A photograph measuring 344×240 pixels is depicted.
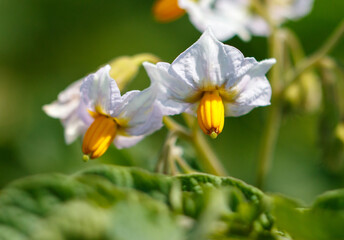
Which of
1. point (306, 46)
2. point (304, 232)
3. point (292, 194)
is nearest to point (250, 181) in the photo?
point (292, 194)

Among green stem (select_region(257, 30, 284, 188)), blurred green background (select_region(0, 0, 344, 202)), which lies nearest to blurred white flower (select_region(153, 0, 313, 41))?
green stem (select_region(257, 30, 284, 188))

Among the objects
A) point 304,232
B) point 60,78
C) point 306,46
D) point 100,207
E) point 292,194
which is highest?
point 60,78

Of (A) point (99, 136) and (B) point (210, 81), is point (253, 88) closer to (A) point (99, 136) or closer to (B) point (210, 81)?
(B) point (210, 81)

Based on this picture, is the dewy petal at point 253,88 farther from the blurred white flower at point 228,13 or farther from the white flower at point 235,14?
the white flower at point 235,14

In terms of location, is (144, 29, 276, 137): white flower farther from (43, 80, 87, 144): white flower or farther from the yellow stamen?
the yellow stamen

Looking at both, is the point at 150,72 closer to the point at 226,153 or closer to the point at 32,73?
the point at 226,153

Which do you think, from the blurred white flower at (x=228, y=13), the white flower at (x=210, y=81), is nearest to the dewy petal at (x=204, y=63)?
the white flower at (x=210, y=81)

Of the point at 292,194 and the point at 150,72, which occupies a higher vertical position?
the point at 150,72
